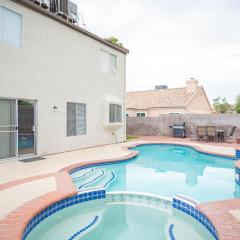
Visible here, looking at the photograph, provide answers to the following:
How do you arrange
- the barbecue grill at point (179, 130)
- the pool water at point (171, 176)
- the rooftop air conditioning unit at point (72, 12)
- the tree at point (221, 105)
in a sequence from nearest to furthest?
the pool water at point (171, 176)
the rooftop air conditioning unit at point (72, 12)
the barbecue grill at point (179, 130)
the tree at point (221, 105)

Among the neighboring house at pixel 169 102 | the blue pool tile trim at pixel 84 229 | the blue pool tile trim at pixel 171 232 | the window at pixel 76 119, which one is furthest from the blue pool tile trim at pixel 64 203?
the neighboring house at pixel 169 102

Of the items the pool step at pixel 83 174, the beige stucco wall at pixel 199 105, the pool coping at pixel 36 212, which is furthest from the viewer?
the beige stucco wall at pixel 199 105

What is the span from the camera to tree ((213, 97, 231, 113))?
57781mm

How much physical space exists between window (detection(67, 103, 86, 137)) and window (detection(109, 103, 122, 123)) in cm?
237

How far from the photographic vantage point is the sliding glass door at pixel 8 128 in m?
9.30

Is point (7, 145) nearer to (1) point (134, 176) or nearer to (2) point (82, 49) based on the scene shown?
(1) point (134, 176)

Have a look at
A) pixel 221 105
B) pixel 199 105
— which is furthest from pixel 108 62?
pixel 221 105

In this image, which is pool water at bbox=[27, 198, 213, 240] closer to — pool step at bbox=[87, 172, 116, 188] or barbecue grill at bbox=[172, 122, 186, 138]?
pool step at bbox=[87, 172, 116, 188]

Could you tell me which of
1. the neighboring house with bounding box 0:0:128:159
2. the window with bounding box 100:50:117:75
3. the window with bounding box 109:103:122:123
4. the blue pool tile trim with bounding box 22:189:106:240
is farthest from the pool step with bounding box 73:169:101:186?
the window with bounding box 100:50:117:75

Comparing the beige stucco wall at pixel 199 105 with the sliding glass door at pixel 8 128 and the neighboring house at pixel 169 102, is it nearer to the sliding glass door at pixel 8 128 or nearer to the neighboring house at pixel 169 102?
the neighboring house at pixel 169 102

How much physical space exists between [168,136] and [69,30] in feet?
45.5

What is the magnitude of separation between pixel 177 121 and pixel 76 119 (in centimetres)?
1187

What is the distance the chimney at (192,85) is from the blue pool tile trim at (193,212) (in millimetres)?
25885

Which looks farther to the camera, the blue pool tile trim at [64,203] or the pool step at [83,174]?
the pool step at [83,174]
